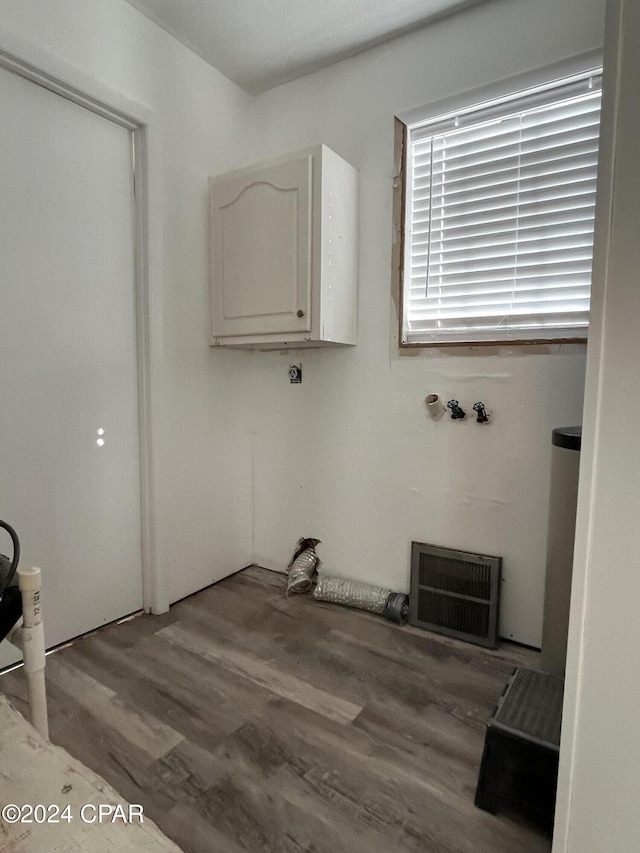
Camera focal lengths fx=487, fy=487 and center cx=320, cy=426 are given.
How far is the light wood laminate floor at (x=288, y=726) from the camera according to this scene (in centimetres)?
120

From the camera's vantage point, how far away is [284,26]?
6.78ft

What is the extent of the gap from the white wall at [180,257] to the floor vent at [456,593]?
1068 mm

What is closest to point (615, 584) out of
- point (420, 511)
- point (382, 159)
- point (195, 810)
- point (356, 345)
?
point (195, 810)

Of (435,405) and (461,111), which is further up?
(461,111)

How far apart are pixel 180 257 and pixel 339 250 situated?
746 mm

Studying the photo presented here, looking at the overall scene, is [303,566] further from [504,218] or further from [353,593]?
[504,218]

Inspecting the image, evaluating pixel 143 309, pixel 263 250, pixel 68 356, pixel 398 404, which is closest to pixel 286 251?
pixel 263 250

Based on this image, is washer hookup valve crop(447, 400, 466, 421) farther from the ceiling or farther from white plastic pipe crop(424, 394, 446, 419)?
the ceiling

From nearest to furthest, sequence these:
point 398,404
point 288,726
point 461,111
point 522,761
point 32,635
Answer: point 32,635, point 522,761, point 288,726, point 461,111, point 398,404

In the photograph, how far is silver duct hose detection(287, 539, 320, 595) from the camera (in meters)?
2.48

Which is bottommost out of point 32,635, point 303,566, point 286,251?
point 303,566

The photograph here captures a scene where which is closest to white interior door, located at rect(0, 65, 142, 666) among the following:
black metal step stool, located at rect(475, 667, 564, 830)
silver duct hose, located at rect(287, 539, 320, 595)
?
silver duct hose, located at rect(287, 539, 320, 595)

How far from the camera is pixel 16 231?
1724 millimetres

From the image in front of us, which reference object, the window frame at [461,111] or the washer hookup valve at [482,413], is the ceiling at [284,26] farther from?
the washer hookup valve at [482,413]
